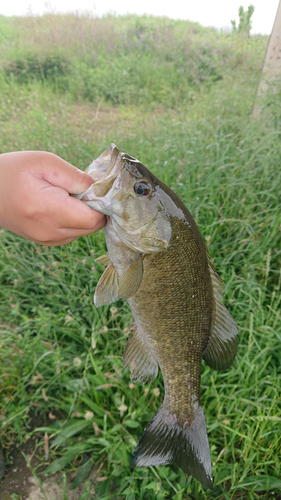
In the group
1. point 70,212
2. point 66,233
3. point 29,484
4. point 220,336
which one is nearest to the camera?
point 70,212

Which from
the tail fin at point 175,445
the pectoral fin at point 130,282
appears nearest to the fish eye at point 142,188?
the pectoral fin at point 130,282

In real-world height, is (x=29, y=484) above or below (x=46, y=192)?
below

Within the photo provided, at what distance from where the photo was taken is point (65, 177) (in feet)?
3.38

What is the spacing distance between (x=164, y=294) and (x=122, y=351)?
109 centimetres

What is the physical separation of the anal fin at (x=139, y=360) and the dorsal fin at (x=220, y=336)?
0.74ft

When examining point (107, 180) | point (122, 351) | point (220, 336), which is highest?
point (107, 180)

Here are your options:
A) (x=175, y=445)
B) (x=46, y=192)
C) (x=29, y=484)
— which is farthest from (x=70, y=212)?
(x=29, y=484)

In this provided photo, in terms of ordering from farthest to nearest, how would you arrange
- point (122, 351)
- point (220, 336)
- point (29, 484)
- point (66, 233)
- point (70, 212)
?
point (122, 351) → point (29, 484) → point (220, 336) → point (66, 233) → point (70, 212)

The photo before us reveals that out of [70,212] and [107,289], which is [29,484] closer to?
[107,289]

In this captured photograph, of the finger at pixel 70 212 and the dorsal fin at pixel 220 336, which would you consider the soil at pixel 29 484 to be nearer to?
the dorsal fin at pixel 220 336

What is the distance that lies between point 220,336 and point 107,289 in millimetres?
487

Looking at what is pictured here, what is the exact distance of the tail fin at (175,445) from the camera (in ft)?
3.99

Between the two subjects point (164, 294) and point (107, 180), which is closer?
point (107, 180)

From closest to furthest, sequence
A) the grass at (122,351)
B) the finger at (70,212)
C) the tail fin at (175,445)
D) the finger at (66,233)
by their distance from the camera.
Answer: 1. the finger at (70,212)
2. the finger at (66,233)
3. the tail fin at (175,445)
4. the grass at (122,351)
